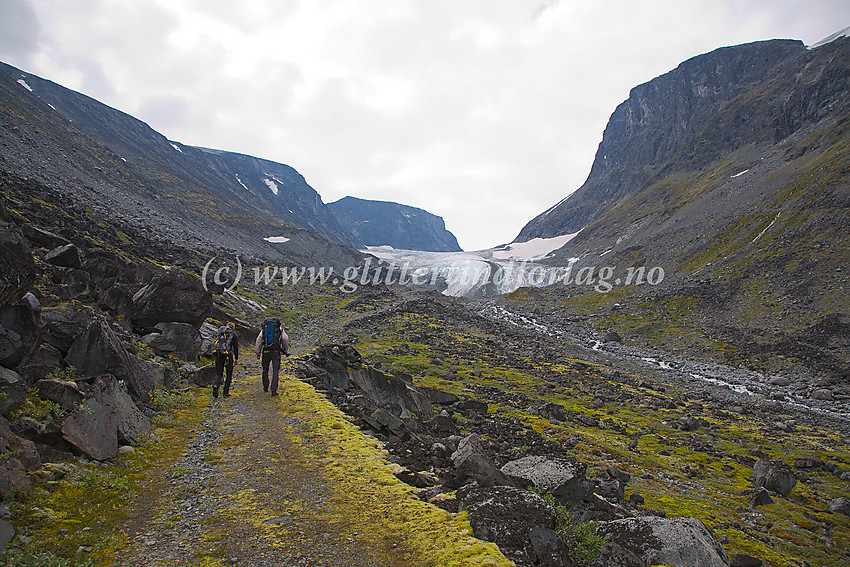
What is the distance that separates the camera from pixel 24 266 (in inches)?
369

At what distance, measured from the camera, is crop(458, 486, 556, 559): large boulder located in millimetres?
6761

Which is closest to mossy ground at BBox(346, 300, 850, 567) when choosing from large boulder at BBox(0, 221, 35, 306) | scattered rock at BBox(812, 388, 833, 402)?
scattered rock at BBox(812, 388, 833, 402)

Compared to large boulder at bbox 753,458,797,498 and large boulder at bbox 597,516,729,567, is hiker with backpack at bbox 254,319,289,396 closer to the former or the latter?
large boulder at bbox 597,516,729,567

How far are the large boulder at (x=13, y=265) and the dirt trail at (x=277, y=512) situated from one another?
17.2 ft

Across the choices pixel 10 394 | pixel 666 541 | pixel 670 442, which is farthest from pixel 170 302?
pixel 670 442

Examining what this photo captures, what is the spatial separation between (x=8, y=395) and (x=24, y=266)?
337 cm

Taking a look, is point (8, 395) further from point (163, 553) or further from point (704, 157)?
point (704, 157)

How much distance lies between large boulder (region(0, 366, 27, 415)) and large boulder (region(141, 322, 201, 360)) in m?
9.62

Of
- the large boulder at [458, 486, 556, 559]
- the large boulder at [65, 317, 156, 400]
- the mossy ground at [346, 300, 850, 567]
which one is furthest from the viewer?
the mossy ground at [346, 300, 850, 567]

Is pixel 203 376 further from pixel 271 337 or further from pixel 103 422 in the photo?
pixel 103 422

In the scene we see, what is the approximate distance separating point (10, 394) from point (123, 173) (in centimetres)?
12651


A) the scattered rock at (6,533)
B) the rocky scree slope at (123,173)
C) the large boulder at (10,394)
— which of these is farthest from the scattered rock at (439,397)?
the rocky scree slope at (123,173)

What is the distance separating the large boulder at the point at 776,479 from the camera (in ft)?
60.0

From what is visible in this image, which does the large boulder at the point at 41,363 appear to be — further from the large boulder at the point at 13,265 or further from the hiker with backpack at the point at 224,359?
the hiker with backpack at the point at 224,359
